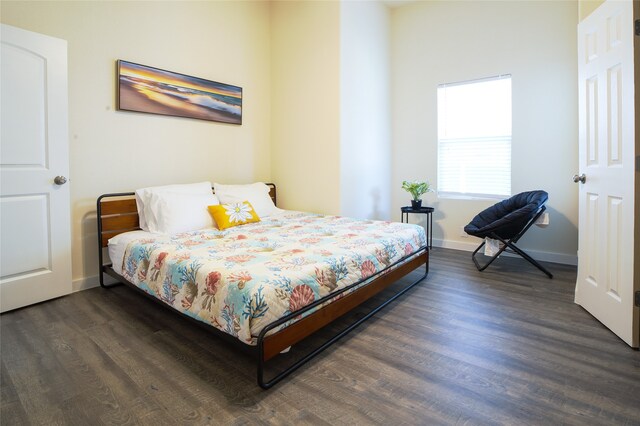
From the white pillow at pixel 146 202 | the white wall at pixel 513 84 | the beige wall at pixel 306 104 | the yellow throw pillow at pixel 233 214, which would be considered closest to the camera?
the white pillow at pixel 146 202

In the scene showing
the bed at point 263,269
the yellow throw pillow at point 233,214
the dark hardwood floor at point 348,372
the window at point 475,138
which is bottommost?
the dark hardwood floor at point 348,372

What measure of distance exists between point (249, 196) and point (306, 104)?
136cm

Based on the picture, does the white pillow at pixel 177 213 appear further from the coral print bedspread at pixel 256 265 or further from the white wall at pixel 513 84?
the white wall at pixel 513 84

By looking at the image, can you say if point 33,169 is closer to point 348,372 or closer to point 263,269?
point 263,269

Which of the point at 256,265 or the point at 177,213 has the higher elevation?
the point at 177,213

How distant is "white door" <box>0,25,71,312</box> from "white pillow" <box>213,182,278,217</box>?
4.24 ft

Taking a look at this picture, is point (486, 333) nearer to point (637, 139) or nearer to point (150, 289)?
point (637, 139)

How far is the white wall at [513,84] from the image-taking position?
12.3 ft

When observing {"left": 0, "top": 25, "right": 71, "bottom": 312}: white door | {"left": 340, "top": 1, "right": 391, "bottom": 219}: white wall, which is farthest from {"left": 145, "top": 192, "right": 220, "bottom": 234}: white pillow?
{"left": 340, "top": 1, "right": 391, "bottom": 219}: white wall

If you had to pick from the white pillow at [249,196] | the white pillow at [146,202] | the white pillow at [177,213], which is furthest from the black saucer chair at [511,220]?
the white pillow at [146,202]

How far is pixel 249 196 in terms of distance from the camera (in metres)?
3.74

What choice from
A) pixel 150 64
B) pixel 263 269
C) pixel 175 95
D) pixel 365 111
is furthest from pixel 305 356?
pixel 365 111

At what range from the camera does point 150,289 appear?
2.33 m

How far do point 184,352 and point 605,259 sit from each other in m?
2.70
